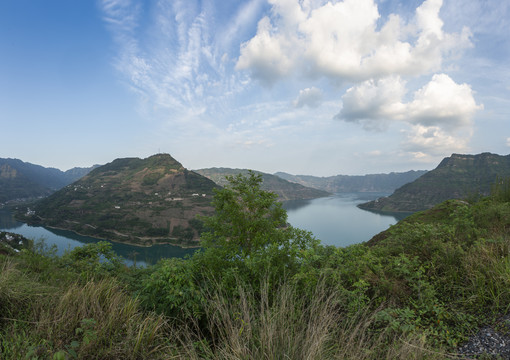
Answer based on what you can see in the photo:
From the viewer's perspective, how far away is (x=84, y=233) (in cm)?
11844

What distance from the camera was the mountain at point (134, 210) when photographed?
378ft

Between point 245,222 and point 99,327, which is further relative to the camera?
point 245,222

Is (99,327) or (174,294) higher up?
(99,327)

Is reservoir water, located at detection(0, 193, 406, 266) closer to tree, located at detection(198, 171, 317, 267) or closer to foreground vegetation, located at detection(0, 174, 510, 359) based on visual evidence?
tree, located at detection(198, 171, 317, 267)

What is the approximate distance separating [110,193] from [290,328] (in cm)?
20603

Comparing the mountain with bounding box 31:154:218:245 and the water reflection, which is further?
the mountain with bounding box 31:154:218:245

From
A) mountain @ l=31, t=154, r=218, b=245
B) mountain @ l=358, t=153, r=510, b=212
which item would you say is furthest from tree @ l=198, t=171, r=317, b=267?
mountain @ l=358, t=153, r=510, b=212

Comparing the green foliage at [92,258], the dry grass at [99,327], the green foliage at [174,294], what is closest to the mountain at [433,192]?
the green foliage at [92,258]

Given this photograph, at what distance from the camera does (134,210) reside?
139625mm

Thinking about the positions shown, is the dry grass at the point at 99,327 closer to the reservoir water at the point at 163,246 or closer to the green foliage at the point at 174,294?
the green foliage at the point at 174,294

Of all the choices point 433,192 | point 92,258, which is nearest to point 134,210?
point 92,258

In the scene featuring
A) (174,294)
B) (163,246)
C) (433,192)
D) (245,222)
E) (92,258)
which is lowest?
(163,246)

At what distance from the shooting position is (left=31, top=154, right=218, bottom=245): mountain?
378 ft

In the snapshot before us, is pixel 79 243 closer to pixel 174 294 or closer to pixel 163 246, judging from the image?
pixel 163 246
